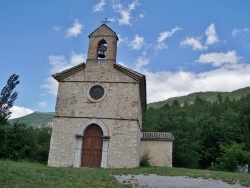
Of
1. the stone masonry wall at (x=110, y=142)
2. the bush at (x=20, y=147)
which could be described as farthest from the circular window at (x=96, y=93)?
the bush at (x=20, y=147)

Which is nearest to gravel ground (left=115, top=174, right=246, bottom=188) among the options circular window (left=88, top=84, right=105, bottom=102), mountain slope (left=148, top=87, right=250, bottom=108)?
circular window (left=88, top=84, right=105, bottom=102)

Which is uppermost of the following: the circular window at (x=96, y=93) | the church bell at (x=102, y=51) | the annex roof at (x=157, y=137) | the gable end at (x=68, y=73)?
the church bell at (x=102, y=51)

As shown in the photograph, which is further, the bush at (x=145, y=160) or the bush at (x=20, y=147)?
the bush at (x=20, y=147)

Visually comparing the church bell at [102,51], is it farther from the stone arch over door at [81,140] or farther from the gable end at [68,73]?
the stone arch over door at [81,140]

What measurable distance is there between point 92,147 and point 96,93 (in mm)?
3437

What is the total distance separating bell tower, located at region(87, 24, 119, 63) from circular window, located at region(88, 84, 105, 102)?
2.02 metres

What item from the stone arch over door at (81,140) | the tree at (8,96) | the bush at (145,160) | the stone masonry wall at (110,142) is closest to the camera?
the stone masonry wall at (110,142)

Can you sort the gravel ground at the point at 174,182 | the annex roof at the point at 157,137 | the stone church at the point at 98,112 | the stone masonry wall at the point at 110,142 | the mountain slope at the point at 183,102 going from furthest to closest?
the mountain slope at the point at 183,102
the annex roof at the point at 157,137
the stone church at the point at 98,112
the stone masonry wall at the point at 110,142
the gravel ground at the point at 174,182

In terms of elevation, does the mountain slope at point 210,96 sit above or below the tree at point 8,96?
above

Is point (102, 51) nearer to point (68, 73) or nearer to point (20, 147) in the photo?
point (68, 73)

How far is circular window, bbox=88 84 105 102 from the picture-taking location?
1770cm

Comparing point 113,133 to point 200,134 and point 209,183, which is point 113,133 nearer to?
point 209,183

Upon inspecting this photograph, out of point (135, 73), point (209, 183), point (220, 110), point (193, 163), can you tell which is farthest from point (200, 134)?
point (209, 183)

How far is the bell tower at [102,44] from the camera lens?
18.6m
